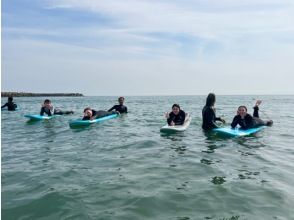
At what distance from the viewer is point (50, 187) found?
8.23m

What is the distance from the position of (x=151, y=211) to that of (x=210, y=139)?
369 inches

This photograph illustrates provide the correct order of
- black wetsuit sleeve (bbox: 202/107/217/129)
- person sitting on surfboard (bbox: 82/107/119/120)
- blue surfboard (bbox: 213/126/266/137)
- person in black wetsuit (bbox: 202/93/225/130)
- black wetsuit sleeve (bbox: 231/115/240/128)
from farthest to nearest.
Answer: person sitting on surfboard (bbox: 82/107/119/120) < black wetsuit sleeve (bbox: 202/107/217/129) < person in black wetsuit (bbox: 202/93/225/130) < black wetsuit sleeve (bbox: 231/115/240/128) < blue surfboard (bbox: 213/126/266/137)

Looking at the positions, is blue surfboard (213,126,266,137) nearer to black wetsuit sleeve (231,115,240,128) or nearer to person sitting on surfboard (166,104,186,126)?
black wetsuit sleeve (231,115,240,128)

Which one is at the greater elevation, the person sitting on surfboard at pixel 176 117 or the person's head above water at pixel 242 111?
the person's head above water at pixel 242 111

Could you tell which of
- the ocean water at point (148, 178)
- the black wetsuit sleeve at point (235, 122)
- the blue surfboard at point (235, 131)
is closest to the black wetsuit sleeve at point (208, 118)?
the blue surfboard at point (235, 131)

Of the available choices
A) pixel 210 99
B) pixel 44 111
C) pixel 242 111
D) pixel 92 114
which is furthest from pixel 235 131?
pixel 44 111

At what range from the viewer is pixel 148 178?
898cm

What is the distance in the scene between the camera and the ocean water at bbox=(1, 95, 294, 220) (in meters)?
6.73

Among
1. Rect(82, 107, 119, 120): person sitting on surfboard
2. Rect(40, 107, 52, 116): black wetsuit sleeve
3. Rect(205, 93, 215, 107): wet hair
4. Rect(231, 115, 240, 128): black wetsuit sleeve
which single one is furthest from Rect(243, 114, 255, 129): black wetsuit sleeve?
Rect(40, 107, 52, 116): black wetsuit sleeve

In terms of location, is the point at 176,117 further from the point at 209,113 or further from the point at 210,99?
the point at 210,99

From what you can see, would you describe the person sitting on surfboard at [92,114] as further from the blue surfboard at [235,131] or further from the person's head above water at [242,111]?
the person's head above water at [242,111]

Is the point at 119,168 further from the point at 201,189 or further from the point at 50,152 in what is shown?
the point at 50,152

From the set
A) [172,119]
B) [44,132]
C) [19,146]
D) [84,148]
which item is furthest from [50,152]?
[172,119]

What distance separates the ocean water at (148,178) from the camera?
6730 mm
